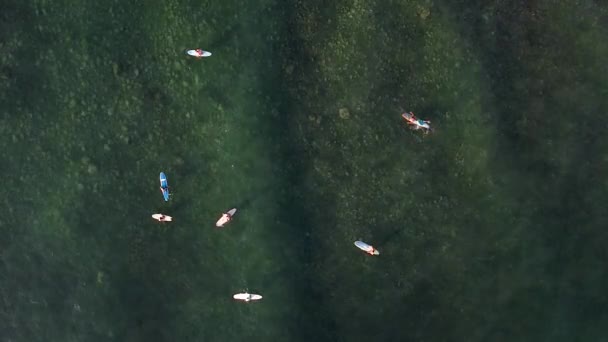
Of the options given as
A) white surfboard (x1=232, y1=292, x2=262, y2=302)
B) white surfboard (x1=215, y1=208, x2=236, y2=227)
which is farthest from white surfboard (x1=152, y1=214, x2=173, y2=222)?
white surfboard (x1=232, y1=292, x2=262, y2=302)

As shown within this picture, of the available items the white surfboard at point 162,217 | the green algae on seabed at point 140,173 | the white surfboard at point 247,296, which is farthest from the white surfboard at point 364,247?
the white surfboard at point 162,217

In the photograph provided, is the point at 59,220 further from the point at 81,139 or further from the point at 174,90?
the point at 174,90

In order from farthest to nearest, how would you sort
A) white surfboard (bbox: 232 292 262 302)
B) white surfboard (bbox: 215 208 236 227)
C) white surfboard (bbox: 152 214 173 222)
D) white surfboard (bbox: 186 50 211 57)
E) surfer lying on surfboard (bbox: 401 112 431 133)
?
white surfboard (bbox: 232 292 262 302) < white surfboard (bbox: 152 214 173 222) < white surfboard (bbox: 215 208 236 227) < surfer lying on surfboard (bbox: 401 112 431 133) < white surfboard (bbox: 186 50 211 57)

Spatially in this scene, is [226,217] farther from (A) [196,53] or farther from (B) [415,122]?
(B) [415,122]

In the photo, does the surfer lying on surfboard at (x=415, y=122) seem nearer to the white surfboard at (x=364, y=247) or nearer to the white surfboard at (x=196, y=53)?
the white surfboard at (x=364, y=247)

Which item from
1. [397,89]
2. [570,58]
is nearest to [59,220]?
[397,89]

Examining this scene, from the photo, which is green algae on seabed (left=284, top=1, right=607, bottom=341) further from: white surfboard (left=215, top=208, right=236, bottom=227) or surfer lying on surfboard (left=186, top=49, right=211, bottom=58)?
surfer lying on surfboard (left=186, top=49, right=211, bottom=58)

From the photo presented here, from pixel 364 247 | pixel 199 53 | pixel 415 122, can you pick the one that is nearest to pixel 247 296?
pixel 364 247
